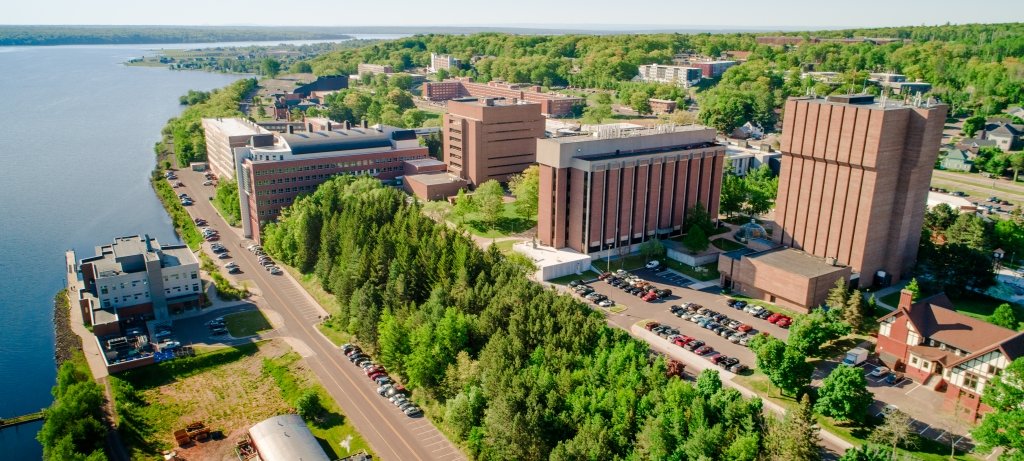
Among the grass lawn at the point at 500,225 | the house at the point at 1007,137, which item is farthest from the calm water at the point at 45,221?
the house at the point at 1007,137

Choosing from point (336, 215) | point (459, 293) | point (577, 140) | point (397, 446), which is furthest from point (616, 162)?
point (397, 446)

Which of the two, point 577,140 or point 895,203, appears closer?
point 895,203

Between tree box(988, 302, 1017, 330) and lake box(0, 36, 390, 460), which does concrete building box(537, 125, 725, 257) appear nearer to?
tree box(988, 302, 1017, 330)

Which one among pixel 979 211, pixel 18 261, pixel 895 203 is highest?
pixel 895 203

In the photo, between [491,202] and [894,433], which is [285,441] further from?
[491,202]

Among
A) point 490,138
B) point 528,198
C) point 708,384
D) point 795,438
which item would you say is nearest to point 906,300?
point 708,384

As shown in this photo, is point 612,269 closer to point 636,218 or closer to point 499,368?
point 636,218

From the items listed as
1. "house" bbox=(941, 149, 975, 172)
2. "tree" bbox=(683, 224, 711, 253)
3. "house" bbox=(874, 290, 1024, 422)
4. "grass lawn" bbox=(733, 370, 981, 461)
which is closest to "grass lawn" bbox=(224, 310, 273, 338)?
"grass lawn" bbox=(733, 370, 981, 461)
